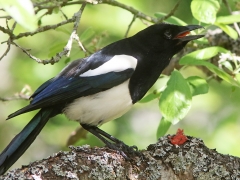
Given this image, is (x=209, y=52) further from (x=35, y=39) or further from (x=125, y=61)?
(x=35, y=39)

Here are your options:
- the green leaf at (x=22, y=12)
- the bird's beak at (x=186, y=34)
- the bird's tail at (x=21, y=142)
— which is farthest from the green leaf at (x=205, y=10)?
the green leaf at (x=22, y=12)

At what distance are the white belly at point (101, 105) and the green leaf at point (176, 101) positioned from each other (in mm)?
453

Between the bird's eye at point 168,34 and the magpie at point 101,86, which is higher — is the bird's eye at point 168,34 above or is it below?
above

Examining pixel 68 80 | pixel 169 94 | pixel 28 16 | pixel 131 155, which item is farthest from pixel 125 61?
pixel 28 16

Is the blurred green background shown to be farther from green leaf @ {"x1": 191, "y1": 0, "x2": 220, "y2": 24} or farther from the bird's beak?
green leaf @ {"x1": 191, "y1": 0, "x2": 220, "y2": 24}

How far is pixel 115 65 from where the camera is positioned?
3.14 m

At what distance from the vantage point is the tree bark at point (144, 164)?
2.09 meters

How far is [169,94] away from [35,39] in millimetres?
2906

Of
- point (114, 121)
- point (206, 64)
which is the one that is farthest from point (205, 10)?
point (114, 121)

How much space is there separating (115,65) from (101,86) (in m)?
0.17

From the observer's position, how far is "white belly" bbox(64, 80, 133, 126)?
3027 mm

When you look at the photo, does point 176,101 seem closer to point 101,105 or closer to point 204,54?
point 204,54

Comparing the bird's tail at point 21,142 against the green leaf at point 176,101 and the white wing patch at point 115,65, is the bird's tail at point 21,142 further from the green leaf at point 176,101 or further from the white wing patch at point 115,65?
the green leaf at point 176,101

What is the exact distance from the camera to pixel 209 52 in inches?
114
